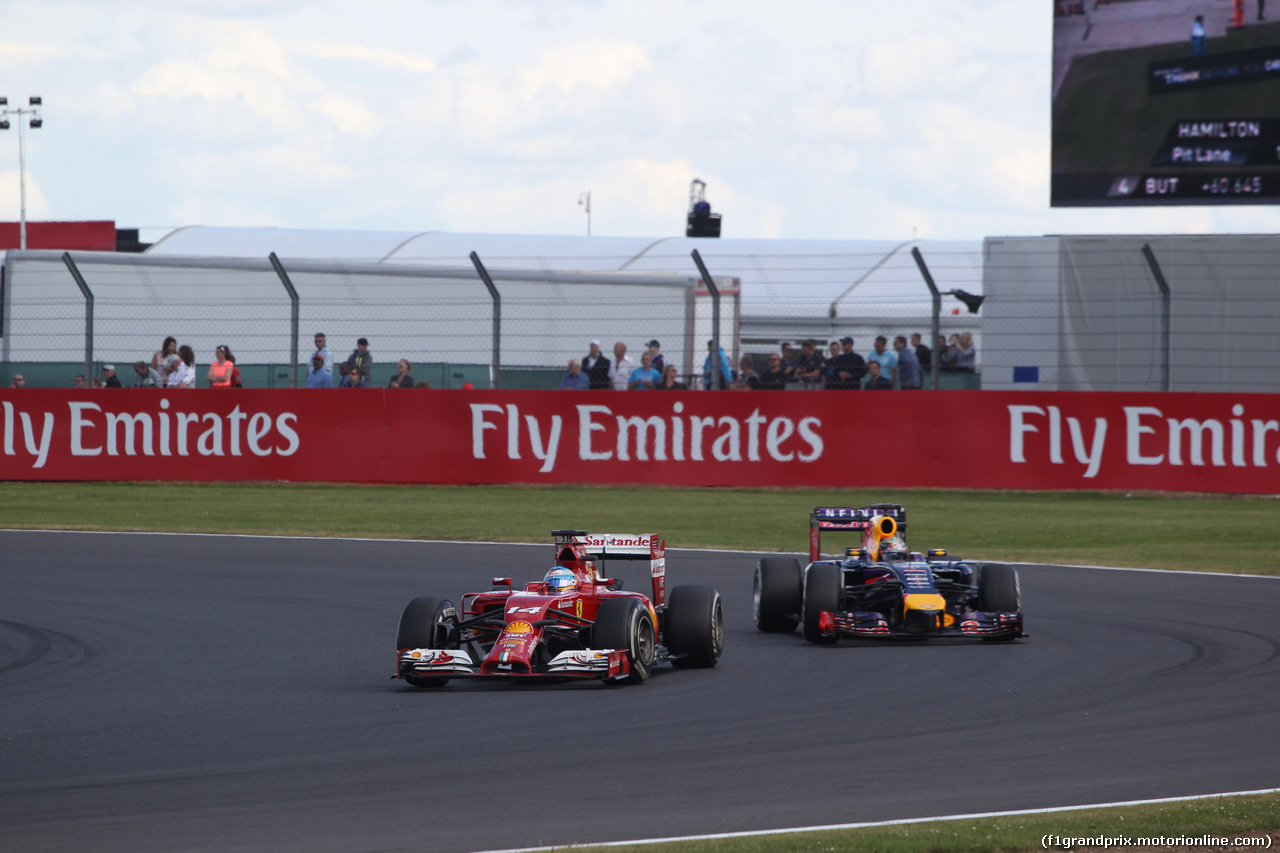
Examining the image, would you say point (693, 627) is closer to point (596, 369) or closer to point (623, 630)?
point (623, 630)

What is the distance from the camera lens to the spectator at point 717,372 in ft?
66.9

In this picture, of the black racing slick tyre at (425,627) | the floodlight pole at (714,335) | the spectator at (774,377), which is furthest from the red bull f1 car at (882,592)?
the floodlight pole at (714,335)

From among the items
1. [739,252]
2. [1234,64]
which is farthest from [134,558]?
[739,252]

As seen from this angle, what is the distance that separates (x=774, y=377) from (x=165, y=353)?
7.78m

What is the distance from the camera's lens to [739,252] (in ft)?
131

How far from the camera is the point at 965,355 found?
22000 millimetres

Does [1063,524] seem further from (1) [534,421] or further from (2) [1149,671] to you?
(2) [1149,671]

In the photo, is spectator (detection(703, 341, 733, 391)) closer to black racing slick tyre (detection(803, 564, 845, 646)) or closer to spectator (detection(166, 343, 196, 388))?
spectator (detection(166, 343, 196, 388))

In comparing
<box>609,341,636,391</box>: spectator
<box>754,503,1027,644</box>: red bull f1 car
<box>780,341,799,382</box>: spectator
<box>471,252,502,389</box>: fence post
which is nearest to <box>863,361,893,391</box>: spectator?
<box>780,341,799,382</box>: spectator

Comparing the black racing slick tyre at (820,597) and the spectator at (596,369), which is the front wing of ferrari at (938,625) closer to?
the black racing slick tyre at (820,597)

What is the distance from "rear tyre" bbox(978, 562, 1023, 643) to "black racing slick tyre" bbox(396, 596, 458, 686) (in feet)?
11.4

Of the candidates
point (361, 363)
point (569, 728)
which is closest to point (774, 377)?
point (361, 363)

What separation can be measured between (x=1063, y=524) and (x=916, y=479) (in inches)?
108

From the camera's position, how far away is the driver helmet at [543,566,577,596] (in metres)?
8.84
